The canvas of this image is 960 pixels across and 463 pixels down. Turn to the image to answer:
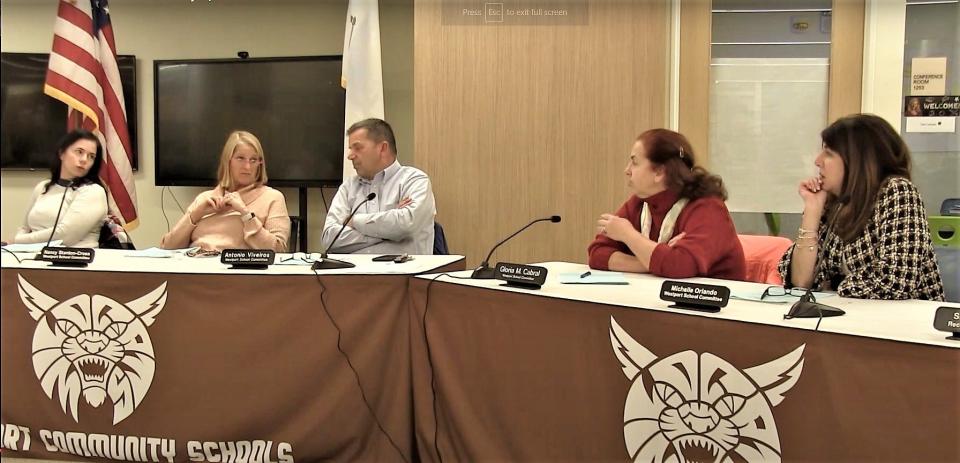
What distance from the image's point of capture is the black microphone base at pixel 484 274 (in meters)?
2.04

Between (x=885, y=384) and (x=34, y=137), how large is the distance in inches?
184

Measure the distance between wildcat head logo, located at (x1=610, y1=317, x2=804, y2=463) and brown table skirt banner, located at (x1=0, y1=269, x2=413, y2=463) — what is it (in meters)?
0.68

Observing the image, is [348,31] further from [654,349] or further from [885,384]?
[885,384]

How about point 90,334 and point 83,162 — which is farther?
point 83,162

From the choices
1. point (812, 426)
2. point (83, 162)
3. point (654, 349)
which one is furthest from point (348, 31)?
point (812, 426)

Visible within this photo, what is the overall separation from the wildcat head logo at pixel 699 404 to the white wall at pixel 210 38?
306 centimetres

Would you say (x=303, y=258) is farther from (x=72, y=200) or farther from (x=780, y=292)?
(x=780, y=292)

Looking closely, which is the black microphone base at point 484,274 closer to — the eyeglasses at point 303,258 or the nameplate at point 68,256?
the eyeglasses at point 303,258

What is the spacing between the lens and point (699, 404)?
147 centimetres

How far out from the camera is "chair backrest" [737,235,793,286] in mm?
2521

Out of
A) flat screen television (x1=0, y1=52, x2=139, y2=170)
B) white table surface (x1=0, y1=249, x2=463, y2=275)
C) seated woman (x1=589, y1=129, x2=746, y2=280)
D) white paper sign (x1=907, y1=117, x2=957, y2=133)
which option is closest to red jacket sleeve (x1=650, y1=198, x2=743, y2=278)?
seated woman (x1=589, y1=129, x2=746, y2=280)

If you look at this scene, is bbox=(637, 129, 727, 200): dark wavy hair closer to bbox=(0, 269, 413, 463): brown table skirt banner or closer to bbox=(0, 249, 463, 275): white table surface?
bbox=(0, 249, 463, 275): white table surface

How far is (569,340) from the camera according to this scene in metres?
1.71

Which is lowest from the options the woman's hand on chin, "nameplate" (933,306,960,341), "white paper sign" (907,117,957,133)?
"nameplate" (933,306,960,341)
